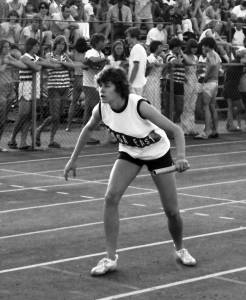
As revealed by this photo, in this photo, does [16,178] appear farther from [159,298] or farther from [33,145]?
[159,298]

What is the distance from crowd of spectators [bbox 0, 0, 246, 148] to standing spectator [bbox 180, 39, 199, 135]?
20 millimetres

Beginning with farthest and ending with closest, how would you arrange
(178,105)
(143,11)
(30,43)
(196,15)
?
(196,15) → (143,11) → (178,105) → (30,43)

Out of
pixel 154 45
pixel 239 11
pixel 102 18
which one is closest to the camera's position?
pixel 154 45

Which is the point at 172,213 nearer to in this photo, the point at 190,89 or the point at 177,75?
the point at 177,75

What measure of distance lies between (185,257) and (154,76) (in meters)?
10.5

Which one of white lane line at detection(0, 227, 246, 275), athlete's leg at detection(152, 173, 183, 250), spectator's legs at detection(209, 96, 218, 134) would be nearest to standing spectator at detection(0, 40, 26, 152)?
spectator's legs at detection(209, 96, 218, 134)

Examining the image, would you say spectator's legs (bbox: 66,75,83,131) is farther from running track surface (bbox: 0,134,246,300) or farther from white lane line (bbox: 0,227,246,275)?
white lane line (bbox: 0,227,246,275)

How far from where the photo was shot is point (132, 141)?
866 cm

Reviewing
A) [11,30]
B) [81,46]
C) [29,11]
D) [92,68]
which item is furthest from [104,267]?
[29,11]

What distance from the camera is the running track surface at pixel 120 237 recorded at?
26.8ft

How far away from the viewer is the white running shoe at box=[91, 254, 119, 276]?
8539 mm

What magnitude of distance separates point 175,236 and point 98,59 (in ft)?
31.3

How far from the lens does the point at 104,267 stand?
856cm

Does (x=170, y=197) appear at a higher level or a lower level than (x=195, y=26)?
higher
